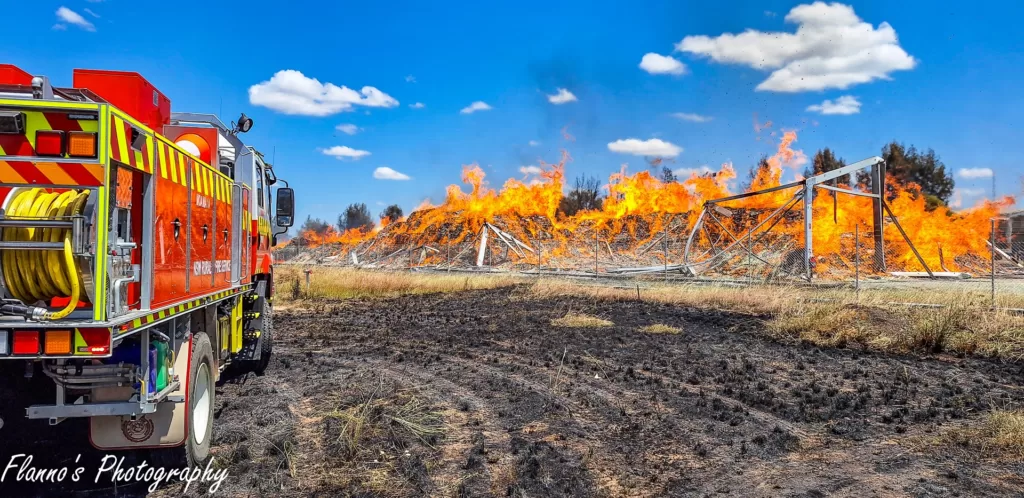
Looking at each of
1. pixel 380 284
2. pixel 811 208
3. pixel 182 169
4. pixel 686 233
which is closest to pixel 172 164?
pixel 182 169

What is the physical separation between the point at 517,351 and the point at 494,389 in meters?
2.91

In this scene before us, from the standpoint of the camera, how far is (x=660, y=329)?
13.2m

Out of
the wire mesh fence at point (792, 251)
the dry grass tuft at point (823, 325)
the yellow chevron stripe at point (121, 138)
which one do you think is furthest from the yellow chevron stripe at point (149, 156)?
the wire mesh fence at point (792, 251)

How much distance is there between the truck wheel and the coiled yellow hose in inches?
48.6

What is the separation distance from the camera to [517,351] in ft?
36.4

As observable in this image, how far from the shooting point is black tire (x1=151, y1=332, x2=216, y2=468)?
4.80 m

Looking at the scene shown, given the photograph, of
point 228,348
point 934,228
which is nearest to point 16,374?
point 228,348

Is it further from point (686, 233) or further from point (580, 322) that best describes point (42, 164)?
point (686, 233)

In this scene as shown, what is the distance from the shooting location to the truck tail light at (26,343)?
355 centimetres

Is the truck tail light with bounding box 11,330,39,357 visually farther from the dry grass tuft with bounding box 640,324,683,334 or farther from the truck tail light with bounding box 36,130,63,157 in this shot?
the dry grass tuft with bounding box 640,324,683,334

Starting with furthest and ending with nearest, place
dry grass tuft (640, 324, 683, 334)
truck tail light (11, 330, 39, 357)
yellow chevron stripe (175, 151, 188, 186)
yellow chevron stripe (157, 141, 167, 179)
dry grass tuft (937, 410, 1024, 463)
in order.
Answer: dry grass tuft (640, 324, 683, 334)
dry grass tuft (937, 410, 1024, 463)
yellow chevron stripe (175, 151, 188, 186)
yellow chevron stripe (157, 141, 167, 179)
truck tail light (11, 330, 39, 357)

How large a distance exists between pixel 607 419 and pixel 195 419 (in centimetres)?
385

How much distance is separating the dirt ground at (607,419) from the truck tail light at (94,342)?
1653 millimetres

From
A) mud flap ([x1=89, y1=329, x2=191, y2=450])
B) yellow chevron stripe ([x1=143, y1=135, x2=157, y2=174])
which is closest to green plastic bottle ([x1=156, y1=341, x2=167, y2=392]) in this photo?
mud flap ([x1=89, y1=329, x2=191, y2=450])
